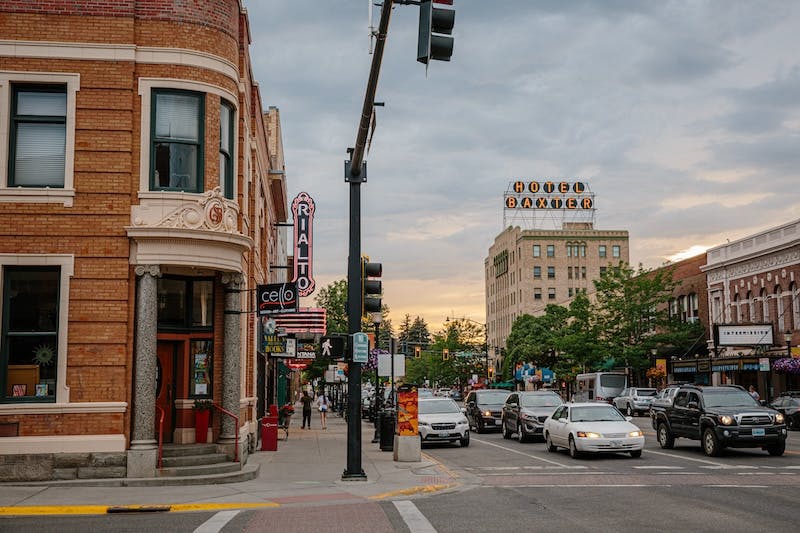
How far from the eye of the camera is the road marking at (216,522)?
11234mm

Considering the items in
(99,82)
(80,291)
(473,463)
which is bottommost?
(473,463)

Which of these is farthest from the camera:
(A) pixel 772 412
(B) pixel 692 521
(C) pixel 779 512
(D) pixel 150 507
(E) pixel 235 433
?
(A) pixel 772 412

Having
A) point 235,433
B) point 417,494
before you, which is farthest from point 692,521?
point 235,433

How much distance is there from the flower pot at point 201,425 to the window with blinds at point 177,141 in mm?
4797

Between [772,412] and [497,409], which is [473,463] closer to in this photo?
[772,412]

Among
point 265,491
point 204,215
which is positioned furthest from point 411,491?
point 204,215

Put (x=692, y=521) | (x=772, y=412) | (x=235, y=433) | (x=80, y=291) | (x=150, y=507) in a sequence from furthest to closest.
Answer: (x=772, y=412) → (x=235, y=433) → (x=80, y=291) → (x=150, y=507) → (x=692, y=521)

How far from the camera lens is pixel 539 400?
29906 mm

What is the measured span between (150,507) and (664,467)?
11491mm

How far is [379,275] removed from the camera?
1769 centimetres

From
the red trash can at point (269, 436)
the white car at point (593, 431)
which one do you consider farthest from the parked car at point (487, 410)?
the red trash can at point (269, 436)

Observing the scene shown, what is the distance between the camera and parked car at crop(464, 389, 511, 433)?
3500cm

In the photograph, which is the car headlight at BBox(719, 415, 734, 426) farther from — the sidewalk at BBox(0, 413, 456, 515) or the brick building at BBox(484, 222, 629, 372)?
the brick building at BBox(484, 222, 629, 372)

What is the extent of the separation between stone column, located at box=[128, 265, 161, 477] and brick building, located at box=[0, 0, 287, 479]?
3 cm
